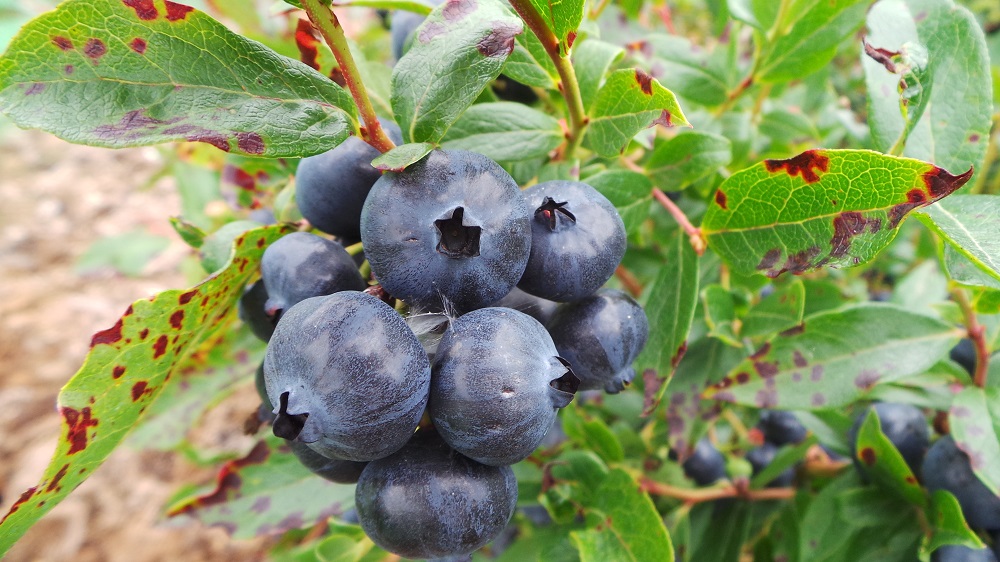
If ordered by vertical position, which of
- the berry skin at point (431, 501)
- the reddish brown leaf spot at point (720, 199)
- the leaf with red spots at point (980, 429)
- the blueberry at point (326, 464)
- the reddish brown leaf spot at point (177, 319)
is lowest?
the leaf with red spots at point (980, 429)

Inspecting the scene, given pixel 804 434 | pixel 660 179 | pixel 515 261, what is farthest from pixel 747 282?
pixel 515 261

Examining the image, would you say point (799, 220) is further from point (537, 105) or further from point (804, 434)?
point (804, 434)

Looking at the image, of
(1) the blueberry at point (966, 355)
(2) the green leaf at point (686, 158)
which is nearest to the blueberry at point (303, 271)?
(2) the green leaf at point (686, 158)

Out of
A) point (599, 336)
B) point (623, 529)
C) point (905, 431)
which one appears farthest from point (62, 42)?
point (905, 431)

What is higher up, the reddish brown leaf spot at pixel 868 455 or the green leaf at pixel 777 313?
the green leaf at pixel 777 313

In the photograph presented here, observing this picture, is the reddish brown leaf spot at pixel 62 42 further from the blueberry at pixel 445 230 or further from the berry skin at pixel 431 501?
the berry skin at pixel 431 501

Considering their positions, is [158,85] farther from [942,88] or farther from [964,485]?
[964,485]
